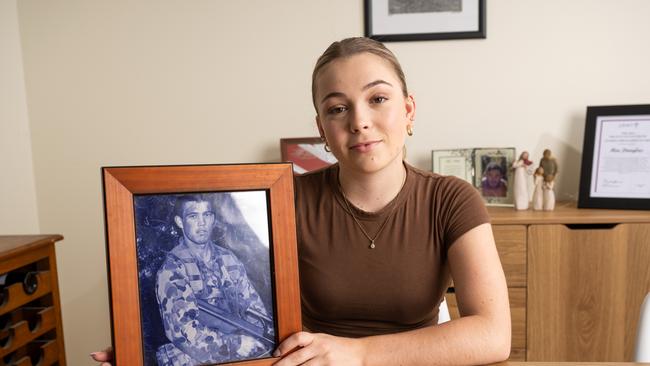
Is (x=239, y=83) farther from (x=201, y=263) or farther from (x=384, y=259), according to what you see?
(x=201, y=263)

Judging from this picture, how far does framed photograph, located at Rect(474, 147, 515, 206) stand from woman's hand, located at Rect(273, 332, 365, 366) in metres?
1.66

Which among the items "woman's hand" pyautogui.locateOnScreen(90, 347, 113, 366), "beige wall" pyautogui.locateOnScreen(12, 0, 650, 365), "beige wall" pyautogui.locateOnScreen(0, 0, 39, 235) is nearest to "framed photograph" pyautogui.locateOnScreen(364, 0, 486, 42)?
"beige wall" pyautogui.locateOnScreen(12, 0, 650, 365)

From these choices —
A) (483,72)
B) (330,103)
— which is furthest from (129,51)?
(330,103)

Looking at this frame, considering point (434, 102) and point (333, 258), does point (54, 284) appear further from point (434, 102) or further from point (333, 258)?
point (434, 102)

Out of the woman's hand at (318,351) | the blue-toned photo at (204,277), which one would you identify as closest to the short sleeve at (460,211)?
the woman's hand at (318,351)

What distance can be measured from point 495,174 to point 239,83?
1.31 m

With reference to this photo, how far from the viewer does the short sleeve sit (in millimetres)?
1169

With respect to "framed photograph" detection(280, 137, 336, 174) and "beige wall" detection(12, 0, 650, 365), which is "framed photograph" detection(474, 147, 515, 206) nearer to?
"beige wall" detection(12, 0, 650, 365)

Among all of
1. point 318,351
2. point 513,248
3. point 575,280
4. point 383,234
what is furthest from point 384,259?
point 575,280

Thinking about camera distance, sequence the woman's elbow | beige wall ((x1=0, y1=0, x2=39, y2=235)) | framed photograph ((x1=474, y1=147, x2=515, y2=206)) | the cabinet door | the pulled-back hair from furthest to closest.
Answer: beige wall ((x1=0, y1=0, x2=39, y2=235)) → framed photograph ((x1=474, y1=147, x2=515, y2=206)) → the cabinet door → the pulled-back hair → the woman's elbow

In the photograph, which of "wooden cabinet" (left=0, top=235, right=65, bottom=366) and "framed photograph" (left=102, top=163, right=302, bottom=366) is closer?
"framed photograph" (left=102, top=163, right=302, bottom=366)

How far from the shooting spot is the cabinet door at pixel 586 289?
7.07ft

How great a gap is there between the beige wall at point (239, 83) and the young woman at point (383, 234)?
1.42 meters

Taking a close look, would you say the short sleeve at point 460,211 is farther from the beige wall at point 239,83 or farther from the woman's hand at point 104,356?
the beige wall at point 239,83
